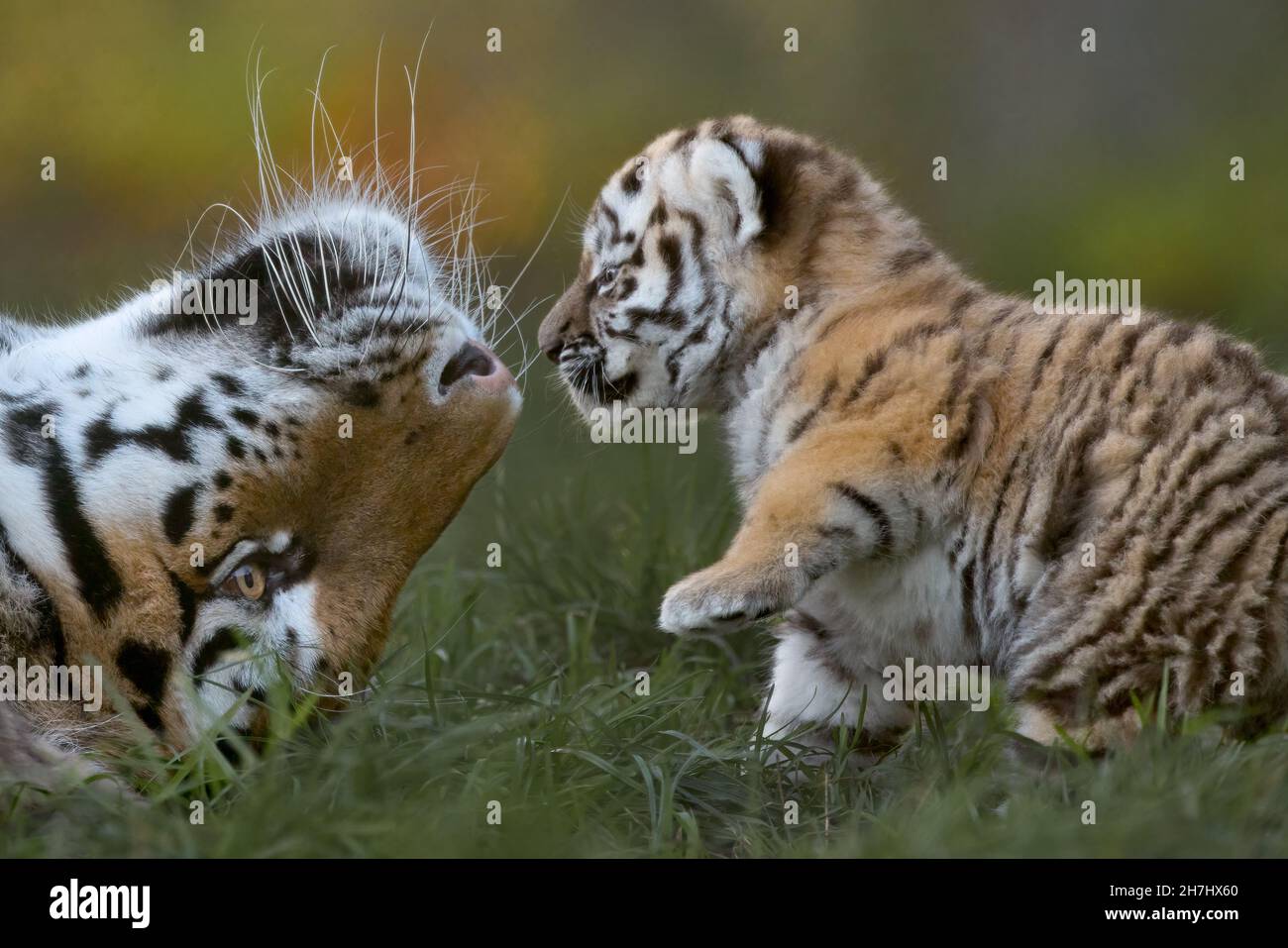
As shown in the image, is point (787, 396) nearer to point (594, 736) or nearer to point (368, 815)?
point (594, 736)

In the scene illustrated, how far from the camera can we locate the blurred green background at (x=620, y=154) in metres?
4.70

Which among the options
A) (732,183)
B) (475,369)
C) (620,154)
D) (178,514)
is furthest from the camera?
(620,154)

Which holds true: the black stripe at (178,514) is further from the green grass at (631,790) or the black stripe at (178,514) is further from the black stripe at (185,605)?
the green grass at (631,790)

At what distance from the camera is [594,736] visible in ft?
10.7

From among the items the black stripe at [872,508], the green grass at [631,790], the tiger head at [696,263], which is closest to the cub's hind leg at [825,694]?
the green grass at [631,790]

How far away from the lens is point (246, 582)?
283 cm

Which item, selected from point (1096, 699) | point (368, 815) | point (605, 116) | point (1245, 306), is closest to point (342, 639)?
point (368, 815)

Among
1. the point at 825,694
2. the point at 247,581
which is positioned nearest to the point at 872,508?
the point at 825,694

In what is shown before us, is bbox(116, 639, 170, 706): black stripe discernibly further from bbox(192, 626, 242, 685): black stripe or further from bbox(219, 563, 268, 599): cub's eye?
bbox(219, 563, 268, 599): cub's eye

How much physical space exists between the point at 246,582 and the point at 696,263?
1635 millimetres

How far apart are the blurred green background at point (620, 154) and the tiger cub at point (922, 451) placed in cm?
43

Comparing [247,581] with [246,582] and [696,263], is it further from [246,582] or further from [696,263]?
[696,263]

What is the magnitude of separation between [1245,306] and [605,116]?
12.8 ft

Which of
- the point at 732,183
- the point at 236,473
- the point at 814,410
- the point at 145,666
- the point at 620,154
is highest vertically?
Result: the point at 620,154
